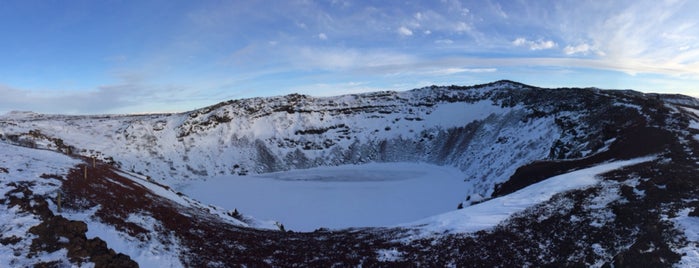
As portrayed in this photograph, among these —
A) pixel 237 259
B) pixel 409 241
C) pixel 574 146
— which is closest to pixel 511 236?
pixel 409 241

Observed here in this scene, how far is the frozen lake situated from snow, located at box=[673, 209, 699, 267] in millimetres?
21123

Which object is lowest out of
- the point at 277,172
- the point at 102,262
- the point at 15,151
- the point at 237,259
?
the point at 277,172

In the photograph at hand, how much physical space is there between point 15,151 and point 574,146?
44532 mm

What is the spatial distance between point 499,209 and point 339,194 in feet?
94.7

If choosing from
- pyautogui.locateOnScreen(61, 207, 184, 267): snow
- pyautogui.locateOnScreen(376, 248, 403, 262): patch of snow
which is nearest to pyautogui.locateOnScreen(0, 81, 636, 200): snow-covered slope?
pyautogui.locateOnScreen(376, 248, 403, 262): patch of snow

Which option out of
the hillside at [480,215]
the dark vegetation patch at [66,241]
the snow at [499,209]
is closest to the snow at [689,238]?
the hillside at [480,215]

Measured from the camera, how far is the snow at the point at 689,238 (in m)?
11.4

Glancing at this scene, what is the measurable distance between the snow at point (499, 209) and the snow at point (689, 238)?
521 cm

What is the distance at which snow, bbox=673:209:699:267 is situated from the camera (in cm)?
1143

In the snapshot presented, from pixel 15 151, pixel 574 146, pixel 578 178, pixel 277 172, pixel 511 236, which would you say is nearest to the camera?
pixel 511 236

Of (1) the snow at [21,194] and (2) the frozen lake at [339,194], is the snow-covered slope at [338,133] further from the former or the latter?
(1) the snow at [21,194]

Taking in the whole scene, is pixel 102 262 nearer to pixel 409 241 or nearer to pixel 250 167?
pixel 409 241

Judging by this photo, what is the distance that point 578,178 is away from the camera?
2141 centimetres

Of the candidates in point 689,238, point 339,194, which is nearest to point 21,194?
point 689,238
